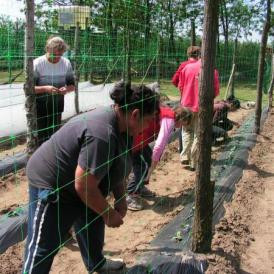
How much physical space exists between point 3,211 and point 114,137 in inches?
90.2

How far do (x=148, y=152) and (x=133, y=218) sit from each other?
655 millimetres

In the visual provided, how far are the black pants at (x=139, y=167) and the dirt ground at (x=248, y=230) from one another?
864 millimetres

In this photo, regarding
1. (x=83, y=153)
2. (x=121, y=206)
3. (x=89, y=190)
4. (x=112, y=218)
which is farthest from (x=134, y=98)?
(x=121, y=206)

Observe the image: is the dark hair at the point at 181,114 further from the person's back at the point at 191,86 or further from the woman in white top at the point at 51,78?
the person's back at the point at 191,86

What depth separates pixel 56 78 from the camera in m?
4.66

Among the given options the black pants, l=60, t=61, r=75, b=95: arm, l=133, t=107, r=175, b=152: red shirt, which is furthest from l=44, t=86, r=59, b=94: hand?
l=133, t=107, r=175, b=152: red shirt

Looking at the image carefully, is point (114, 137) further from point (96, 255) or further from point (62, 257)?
point (62, 257)

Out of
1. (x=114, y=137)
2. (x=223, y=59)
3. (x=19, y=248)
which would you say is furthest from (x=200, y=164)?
(x=223, y=59)

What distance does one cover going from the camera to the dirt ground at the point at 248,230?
3275 mm

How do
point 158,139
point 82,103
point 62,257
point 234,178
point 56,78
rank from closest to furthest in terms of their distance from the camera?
point 62,257
point 158,139
point 56,78
point 234,178
point 82,103

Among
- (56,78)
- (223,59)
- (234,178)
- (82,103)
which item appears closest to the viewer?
(56,78)

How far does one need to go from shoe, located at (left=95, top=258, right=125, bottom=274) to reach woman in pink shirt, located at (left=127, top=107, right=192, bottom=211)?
3.47ft

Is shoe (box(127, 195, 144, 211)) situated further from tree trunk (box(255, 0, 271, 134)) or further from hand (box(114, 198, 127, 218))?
tree trunk (box(255, 0, 271, 134))

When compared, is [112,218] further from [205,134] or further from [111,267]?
[205,134]
